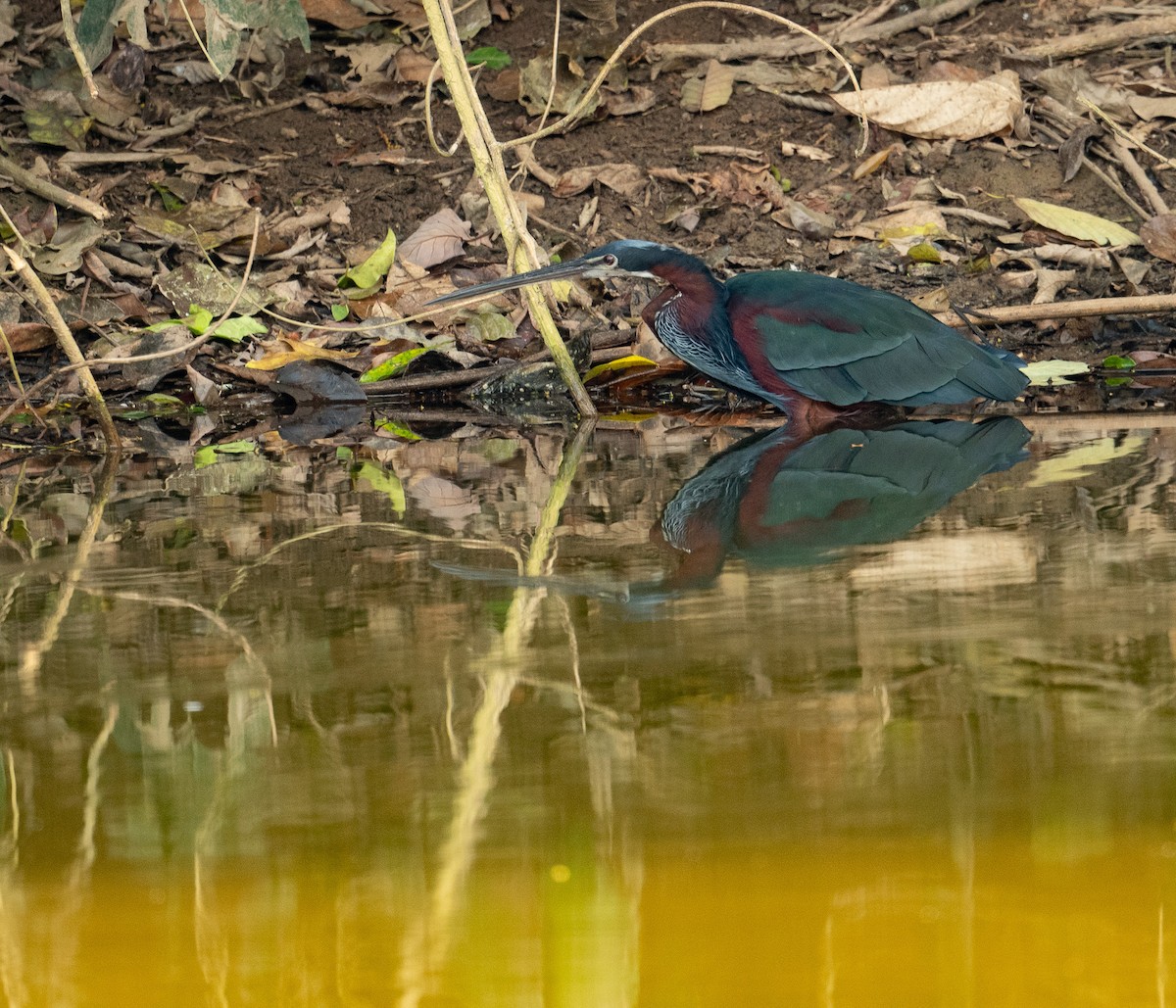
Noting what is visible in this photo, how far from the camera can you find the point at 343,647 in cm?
215

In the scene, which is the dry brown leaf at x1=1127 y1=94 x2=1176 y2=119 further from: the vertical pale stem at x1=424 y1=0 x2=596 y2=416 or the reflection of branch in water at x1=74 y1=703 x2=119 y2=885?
the reflection of branch in water at x1=74 y1=703 x2=119 y2=885

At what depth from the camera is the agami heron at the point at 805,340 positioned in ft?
14.4

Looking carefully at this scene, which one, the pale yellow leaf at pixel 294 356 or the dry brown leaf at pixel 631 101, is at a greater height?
the dry brown leaf at pixel 631 101

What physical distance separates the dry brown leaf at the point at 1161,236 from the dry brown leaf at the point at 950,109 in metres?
1.12

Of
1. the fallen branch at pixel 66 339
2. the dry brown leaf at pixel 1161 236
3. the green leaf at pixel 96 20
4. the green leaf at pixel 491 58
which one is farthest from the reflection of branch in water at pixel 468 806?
the green leaf at pixel 491 58

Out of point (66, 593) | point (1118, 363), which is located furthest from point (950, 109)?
point (66, 593)

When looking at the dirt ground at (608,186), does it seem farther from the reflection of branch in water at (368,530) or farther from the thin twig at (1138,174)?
the reflection of branch in water at (368,530)

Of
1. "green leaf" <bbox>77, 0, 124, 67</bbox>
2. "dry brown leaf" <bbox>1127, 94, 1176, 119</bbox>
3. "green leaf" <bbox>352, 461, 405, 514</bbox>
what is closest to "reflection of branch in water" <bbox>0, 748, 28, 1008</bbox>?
"green leaf" <bbox>352, 461, 405, 514</bbox>

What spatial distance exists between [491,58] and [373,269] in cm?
183

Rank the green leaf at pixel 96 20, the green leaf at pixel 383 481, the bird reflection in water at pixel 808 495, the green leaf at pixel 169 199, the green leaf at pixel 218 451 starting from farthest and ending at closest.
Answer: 1. the green leaf at pixel 169 199
2. the green leaf at pixel 96 20
3. the green leaf at pixel 218 451
4. the green leaf at pixel 383 481
5. the bird reflection in water at pixel 808 495

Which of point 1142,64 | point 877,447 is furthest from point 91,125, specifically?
point 1142,64

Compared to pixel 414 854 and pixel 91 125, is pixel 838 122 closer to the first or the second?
pixel 91 125

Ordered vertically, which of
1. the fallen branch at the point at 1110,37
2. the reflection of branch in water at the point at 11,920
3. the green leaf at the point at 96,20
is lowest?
the reflection of branch in water at the point at 11,920

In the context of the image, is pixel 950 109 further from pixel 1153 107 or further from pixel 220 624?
pixel 220 624
